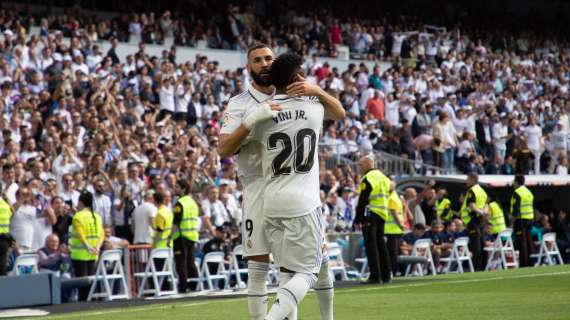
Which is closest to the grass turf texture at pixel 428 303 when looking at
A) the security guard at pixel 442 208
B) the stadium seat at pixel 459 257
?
the stadium seat at pixel 459 257

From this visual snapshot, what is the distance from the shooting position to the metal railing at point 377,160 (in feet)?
88.3

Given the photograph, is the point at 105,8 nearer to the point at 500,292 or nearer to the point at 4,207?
the point at 4,207

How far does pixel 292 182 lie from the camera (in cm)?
840

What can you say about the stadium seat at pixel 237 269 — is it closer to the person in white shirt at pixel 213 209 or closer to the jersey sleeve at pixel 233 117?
the person in white shirt at pixel 213 209

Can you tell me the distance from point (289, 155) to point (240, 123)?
479 millimetres

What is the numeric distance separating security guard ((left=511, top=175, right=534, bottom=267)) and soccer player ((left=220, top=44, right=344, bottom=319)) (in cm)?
1559

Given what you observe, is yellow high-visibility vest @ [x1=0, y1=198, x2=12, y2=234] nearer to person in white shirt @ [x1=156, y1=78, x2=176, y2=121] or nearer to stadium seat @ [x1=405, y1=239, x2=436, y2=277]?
person in white shirt @ [x1=156, y1=78, x2=176, y2=121]

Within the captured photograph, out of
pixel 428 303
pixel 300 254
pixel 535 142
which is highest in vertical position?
pixel 535 142

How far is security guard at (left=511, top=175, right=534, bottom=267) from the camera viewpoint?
23922 mm

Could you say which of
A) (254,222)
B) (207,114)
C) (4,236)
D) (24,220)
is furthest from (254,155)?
(207,114)

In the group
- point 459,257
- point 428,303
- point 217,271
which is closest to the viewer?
point 428,303

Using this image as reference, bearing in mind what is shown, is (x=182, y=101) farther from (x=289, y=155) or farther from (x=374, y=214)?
(x=289, y=155)

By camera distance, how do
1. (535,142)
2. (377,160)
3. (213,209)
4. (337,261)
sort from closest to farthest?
(213,209) < (337,261) < (377,160) < (535,142)

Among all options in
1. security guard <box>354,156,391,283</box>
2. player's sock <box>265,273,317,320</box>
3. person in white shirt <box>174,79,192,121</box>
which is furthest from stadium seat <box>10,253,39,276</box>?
player's sock <box>265,273,317,320</box>
